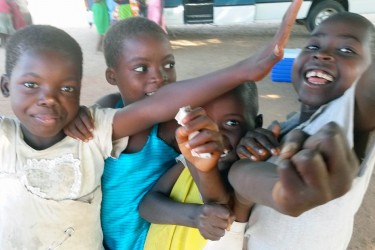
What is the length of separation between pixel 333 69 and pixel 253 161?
1.27 ft

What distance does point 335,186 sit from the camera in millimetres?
740

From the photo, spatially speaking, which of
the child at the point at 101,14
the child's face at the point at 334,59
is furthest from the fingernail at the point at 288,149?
the child at the point at 101,14

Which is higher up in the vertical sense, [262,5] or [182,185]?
[182,185]

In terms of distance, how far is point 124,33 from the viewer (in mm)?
1827

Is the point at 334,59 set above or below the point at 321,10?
above

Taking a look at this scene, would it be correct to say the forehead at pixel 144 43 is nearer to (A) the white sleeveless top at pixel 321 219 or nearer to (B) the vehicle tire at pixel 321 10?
(A) the white sleeveless top at pixel 321 219

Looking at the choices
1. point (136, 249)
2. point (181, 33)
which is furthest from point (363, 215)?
point (181, 33)

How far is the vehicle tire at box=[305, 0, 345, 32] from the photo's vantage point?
8.14m

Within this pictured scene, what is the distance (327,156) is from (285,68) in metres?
4.58

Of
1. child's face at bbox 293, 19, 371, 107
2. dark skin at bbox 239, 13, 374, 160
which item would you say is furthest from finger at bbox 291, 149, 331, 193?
child's face at bbox 293, 19, 371, 107

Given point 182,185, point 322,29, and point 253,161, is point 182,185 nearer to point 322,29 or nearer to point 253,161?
point 253,161

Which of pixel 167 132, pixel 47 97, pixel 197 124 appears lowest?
pixel 167 132

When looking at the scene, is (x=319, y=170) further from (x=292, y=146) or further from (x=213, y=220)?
(x=213, y=220)

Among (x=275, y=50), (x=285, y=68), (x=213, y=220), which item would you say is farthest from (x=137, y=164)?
(x=285, y=68)
